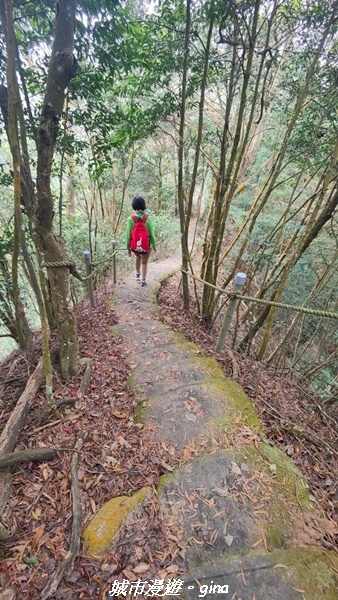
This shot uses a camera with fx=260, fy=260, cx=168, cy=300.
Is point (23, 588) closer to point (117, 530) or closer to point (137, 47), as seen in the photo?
point (117, 530)

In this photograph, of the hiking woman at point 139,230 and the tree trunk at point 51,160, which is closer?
the tree trunk at point 51,160

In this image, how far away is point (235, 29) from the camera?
2.86 meters

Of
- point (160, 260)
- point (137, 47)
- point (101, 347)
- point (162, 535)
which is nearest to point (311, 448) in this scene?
point (162, 535)

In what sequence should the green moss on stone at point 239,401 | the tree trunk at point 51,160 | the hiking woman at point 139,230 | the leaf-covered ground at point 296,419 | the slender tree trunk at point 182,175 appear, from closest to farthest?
the tree trunk at point 51,160 → the leaf-covered ground at point 296,419 → the green moss on stone at point 239,401 → the slender tree trunk at point 182,175 → the hiking woman at point 139,230

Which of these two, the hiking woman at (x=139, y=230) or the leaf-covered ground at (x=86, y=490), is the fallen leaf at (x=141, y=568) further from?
the hiking woman at (x=139, y=230)

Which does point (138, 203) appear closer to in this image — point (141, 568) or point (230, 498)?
point (230, 498)

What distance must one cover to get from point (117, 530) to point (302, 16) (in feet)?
17.3

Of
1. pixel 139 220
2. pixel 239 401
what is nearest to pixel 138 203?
pixel 139 220

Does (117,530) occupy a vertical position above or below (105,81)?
below

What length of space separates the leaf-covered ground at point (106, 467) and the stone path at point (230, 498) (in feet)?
0.34

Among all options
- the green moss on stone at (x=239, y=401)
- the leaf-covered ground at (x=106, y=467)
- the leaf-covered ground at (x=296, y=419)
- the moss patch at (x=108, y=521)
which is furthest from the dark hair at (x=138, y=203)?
the moss patch at (x=108, y=521)

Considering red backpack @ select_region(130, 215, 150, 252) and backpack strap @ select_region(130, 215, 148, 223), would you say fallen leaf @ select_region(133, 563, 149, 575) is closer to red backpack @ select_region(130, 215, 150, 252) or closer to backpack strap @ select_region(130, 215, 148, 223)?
red backpack @ select_region(130, 215, 150, 252)

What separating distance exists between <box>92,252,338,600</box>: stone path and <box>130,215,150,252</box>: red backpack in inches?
116

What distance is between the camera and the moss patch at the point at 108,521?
155 cm
